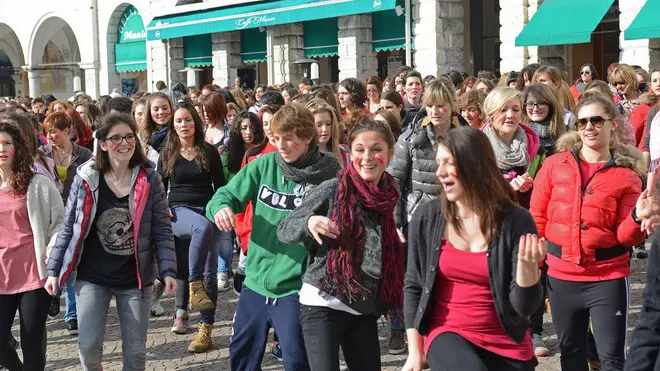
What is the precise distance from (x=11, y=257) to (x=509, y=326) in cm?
314

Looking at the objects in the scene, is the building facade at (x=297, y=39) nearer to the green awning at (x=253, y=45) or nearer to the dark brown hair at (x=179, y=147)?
the green awning at (x=253, y=45)

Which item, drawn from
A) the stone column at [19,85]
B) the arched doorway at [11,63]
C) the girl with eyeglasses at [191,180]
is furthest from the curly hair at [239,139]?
the stone column at [19,85]

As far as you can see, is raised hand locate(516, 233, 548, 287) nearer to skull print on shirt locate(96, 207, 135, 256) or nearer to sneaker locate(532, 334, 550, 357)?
skull print on shirt locate(96, 207, 135, 256)

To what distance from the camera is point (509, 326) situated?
141 inches

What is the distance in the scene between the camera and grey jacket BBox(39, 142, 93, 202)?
298 inches

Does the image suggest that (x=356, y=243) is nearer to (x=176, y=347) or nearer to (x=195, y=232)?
(x=195, y=232)

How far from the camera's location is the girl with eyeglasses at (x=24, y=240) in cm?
534

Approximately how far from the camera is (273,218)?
189 inches

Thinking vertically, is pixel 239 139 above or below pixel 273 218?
above

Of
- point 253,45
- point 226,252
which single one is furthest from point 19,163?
point 253,45

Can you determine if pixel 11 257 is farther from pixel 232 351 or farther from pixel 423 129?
pixel 423 129

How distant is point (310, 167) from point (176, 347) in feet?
8.89

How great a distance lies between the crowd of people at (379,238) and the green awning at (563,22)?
34.6 feet

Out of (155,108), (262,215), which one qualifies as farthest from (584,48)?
(262,215)
